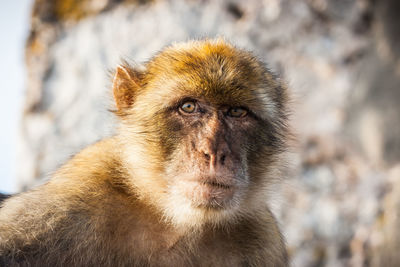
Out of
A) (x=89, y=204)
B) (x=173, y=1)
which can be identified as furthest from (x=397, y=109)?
(x=89, y=204)

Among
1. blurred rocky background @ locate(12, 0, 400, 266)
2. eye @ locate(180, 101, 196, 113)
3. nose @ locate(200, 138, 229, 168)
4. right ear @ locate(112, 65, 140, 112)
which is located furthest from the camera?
blurred rocky background @ locate(12, 0, 400, 266)

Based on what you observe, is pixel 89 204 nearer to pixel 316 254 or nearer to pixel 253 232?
pixel 253 232

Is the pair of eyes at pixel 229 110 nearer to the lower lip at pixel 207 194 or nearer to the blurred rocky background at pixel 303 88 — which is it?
the lower lip at pixel 207 194

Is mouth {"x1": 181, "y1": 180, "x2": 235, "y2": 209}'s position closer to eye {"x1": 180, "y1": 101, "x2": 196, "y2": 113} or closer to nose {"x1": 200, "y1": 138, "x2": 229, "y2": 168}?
nose {"x1": 200, "y1": 138, "x2": 229, "y2": 168}

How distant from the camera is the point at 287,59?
7.23 meters

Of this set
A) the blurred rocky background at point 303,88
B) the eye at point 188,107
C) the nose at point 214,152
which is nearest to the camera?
the nose at point 214,152

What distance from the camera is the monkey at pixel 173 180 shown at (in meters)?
2.73

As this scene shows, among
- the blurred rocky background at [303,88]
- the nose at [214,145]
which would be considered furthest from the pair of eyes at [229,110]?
the blurred rocky background at [303,88]

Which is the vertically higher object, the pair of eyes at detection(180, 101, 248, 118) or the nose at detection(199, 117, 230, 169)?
the pair of eyes at detection(180, 101, 248, 118)

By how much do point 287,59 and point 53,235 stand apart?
5.16 m

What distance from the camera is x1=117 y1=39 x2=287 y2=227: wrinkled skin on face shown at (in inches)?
108

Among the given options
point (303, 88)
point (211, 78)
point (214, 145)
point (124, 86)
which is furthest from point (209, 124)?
point (303, 88)

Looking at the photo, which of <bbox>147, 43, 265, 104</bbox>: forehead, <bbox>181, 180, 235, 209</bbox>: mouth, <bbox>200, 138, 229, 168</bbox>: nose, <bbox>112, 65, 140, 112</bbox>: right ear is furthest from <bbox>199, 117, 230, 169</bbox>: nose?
<bbox>112, 65, 140, 112</bbox>: right ear

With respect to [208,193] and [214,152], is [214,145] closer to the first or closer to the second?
[214,152]
